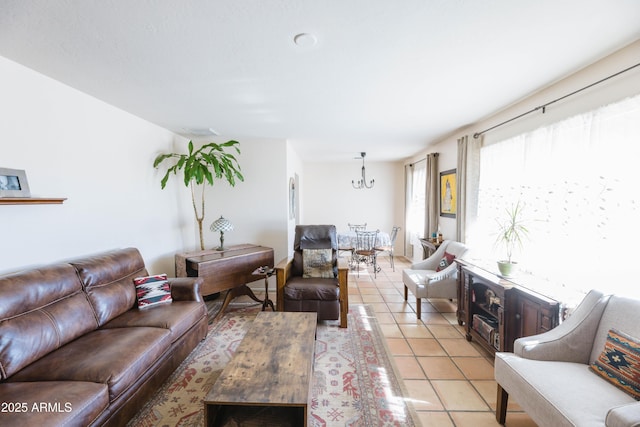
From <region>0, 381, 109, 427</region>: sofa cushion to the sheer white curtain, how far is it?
324 cm

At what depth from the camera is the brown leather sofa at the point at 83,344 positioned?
1.27 m

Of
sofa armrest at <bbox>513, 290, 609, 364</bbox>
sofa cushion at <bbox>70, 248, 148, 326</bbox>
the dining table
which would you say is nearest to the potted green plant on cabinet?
sofa armrest at <bbox>513, 290, 609, 364</bbox>

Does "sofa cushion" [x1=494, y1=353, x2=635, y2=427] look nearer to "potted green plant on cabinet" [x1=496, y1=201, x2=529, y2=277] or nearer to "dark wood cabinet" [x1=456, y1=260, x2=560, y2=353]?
"dark wood cabinet" [x1=456, y1=260, x2=560, y2=353]

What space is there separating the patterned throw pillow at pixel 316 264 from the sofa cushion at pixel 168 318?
1317 millimetres

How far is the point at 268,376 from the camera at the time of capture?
146cm

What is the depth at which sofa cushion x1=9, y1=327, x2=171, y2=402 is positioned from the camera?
143 cm

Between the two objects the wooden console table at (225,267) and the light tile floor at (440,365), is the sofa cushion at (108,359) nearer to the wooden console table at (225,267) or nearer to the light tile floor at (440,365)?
the wooden console table at (225,267)

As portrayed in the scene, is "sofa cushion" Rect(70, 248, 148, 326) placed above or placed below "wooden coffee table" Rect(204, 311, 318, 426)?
above

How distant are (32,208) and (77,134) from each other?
77 cm

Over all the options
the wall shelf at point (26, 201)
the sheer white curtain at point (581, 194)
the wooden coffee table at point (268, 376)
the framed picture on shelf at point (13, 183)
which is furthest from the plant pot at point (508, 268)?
the framed picture on shelf at point (13, 183)

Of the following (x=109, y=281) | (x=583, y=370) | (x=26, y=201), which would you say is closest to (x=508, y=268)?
(x=583, y=370)

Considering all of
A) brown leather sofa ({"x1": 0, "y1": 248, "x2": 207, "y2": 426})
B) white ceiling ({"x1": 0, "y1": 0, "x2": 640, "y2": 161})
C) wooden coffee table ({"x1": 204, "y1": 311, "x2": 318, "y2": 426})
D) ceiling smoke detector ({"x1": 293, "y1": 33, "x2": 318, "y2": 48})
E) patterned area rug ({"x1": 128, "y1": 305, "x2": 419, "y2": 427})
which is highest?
white ceiling ({"x1": 0, "y1": 0, "x2": 640, "y2": 161})

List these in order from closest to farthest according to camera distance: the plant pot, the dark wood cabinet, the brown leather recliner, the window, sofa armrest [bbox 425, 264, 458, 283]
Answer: the dark wood cabinet, the plant pot, the brown leather recliner, sofa armrest [bbox 425, 264, 458, 283], the window

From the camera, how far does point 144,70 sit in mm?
1909
